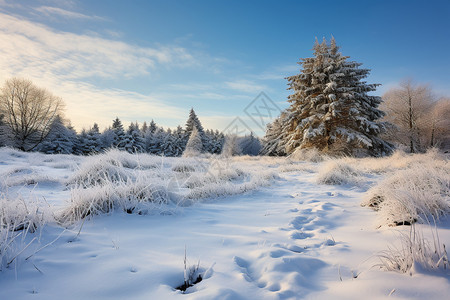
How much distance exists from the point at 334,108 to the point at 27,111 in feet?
108

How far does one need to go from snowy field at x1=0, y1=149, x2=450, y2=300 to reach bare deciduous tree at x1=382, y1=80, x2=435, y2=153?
22.4 m

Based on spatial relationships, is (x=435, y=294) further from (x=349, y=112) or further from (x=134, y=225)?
(x=349, y=112)

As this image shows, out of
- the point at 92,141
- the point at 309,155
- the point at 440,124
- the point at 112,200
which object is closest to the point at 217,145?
the point at 92,141

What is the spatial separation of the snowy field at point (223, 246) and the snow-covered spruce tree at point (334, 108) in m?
11.8

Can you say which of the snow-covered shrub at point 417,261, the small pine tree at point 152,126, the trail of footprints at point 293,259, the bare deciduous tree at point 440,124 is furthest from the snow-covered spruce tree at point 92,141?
the bare deciduous tree at point 440,124

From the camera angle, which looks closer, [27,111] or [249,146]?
[27,111]

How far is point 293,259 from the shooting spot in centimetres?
159

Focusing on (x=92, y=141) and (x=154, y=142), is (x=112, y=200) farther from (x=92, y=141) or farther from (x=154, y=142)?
(x=154, y=142)

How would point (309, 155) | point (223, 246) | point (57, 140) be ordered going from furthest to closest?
point (57, 140), point (309, 155), point (223, 246)

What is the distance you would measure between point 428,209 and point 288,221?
1.40 m

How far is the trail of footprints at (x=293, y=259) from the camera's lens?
135 centimetres

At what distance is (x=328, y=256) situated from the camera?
1.69 meters

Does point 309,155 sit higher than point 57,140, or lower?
lower

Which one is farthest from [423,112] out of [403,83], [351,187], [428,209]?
[428,209]
